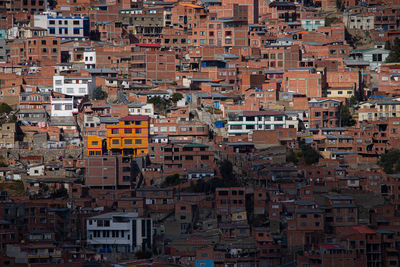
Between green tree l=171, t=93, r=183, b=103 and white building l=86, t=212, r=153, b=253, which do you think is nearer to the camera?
white building l=86, t=212, r=153, b=253

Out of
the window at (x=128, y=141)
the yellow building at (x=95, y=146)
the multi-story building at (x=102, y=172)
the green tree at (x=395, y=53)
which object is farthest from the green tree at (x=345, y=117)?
the multi-story building at (x=102, y=172)

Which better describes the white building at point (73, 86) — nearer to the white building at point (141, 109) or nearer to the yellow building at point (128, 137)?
the white building at point (141, 109)

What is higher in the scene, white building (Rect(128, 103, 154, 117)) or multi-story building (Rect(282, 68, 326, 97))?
multi-story building (Rect(282, 68, 326, 97))

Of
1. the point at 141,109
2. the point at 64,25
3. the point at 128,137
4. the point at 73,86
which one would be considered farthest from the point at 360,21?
the point at 128,137

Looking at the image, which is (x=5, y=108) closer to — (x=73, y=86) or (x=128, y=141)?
(x=73, y=86)

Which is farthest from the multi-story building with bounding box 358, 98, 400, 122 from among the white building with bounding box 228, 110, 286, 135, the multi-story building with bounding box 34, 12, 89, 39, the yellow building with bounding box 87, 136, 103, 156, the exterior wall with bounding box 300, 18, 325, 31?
the multi-story building with bounding box 34, 12, 89, 39

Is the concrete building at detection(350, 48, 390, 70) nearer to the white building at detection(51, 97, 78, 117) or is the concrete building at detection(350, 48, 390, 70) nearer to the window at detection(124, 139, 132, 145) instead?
the white building at detection(51, 97, 78, 117)
